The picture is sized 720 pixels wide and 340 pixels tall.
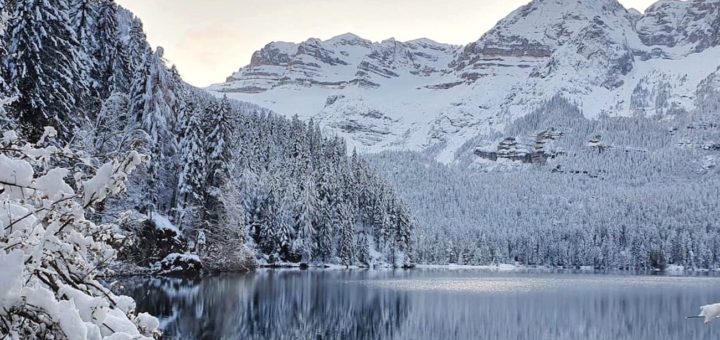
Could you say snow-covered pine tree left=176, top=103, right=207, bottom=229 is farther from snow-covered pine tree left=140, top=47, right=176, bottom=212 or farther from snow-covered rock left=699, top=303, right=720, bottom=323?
snow-covered rock left=699, top=303, right=720, bottom=323

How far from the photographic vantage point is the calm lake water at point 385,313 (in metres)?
23.4

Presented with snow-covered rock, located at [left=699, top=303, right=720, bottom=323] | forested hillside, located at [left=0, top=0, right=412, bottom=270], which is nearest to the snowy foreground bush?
forested hillside, located at [left=0, top=0, right=412, bottom=270]

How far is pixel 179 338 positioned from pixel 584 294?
41866 millimetres

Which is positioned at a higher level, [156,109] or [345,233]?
[156,109]

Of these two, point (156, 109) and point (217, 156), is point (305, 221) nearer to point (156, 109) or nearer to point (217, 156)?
point (217, 156)

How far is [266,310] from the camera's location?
1102 inches

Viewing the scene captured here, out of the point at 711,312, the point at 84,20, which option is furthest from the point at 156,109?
the point at 711,312

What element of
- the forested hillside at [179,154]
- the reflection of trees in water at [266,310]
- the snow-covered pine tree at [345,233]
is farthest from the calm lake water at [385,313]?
the snow-covered pine tree at [345,233]

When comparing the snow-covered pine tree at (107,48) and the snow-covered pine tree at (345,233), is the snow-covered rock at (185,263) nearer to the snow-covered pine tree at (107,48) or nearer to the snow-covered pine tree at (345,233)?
the snow-covered pine tree at (107,48)

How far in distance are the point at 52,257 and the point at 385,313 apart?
97.7ft

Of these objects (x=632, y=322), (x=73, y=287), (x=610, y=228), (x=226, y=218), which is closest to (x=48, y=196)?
(x=73, y=287)

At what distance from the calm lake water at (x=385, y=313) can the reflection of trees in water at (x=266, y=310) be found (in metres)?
0.05

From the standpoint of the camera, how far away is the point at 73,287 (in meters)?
3.19

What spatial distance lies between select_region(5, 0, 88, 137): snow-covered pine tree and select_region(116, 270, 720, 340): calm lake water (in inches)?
236
